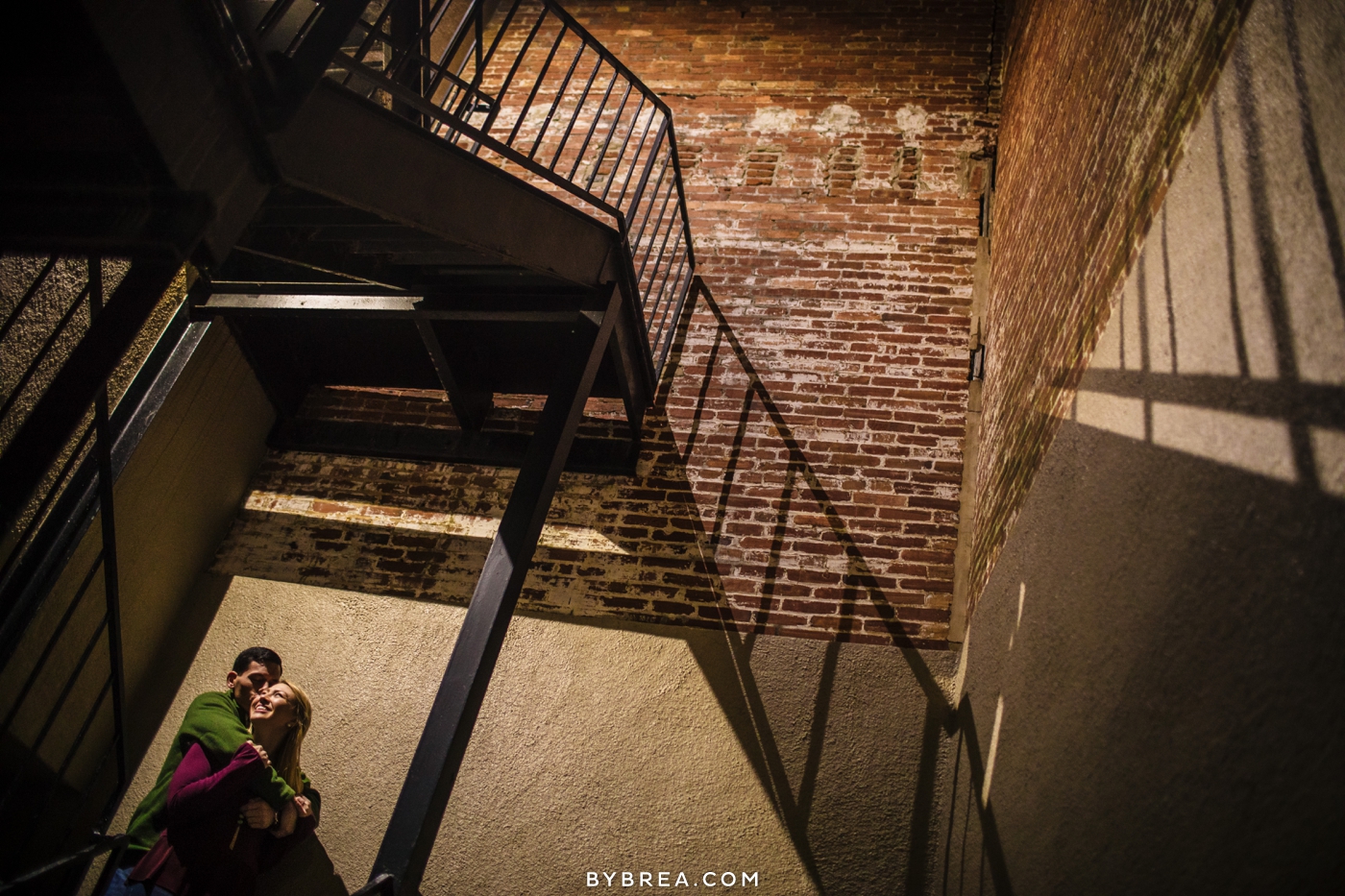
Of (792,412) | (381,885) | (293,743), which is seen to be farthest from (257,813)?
(792,412)

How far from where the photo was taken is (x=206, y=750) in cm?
270

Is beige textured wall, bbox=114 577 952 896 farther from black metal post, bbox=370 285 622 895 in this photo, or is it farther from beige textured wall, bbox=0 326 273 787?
black metal post, bbox=370 285 622 895

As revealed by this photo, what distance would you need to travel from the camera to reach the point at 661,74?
537 cm

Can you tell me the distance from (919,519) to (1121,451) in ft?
6.00

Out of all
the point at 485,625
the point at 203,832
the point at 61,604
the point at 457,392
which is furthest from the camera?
the point at 457,392

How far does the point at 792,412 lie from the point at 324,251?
89.9 inches

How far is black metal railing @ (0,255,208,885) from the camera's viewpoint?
8.67 feet

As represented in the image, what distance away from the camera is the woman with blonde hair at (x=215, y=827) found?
102 inches

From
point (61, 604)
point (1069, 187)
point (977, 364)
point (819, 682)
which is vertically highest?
point (977, 364)

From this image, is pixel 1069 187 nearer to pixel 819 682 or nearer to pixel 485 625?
pixel 819 682

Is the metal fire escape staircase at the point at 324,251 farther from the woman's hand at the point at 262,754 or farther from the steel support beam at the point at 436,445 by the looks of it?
the woman's hand at the point at 262,754

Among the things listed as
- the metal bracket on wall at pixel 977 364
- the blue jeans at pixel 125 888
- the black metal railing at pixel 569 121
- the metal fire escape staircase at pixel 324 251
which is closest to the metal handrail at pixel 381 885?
the metal fire escape staircase at pixel 324 251

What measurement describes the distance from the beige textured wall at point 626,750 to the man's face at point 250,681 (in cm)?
56

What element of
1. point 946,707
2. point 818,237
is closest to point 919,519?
point 946,707
